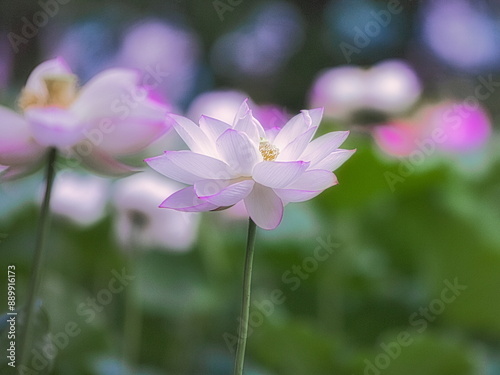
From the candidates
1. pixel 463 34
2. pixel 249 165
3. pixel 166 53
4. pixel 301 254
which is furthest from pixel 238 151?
pixel 463 34

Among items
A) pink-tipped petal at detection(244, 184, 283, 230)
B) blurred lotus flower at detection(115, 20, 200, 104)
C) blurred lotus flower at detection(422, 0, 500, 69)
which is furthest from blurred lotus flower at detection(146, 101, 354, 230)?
blurred lotus flower at detection(422, 0, 500, 69)

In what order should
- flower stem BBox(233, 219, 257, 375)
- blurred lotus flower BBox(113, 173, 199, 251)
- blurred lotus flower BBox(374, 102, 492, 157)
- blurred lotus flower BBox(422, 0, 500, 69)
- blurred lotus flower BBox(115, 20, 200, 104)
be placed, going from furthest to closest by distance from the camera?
1. blurred lotus flower BBox(422, 0, 500, 69)
2. blurred lotus flower BBox(115, 20, 200, 104)
3. blurred lotus flower BBox(374, 102, 492, 157)
4. blurred lotus flower BBox(113, 173, 199, 251)
5. flower stem BBox(233, 219, 257, 375)

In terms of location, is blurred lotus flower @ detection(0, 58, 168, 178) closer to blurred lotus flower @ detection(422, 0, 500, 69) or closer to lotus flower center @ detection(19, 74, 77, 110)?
lotus flower center @ detection(19, 74, 77, 110)

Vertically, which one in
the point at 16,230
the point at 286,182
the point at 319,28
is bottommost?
the point at 319,28

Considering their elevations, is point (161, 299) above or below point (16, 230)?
below

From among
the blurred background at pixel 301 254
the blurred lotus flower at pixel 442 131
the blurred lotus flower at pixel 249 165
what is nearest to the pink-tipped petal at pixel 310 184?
the blurred lotus flower at pixel 249 165

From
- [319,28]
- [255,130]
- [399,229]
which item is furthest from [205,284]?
[319,28]

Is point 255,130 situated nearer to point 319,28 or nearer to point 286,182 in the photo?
point 286,182

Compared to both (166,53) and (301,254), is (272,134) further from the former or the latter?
(166,53)
